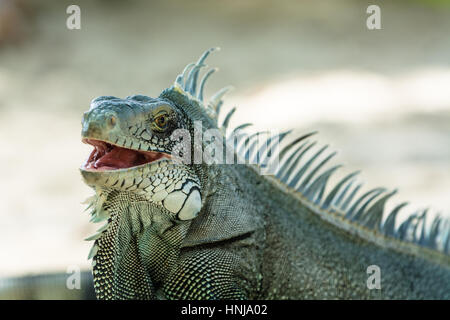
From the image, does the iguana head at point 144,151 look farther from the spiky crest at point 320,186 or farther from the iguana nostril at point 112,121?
the spiky crest at point 320,186

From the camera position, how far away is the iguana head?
6.79 feet

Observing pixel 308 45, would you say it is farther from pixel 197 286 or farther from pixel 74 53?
pixel 197 286

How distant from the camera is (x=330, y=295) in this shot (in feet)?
8.84

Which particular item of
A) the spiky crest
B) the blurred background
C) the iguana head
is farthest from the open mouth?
the blurred background

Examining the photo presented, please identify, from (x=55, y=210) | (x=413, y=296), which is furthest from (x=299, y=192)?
(x=55, y=210)

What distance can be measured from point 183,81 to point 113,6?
914 centimetres

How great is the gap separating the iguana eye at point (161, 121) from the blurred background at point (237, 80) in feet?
10.9

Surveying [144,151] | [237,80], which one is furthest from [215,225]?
[237,80]

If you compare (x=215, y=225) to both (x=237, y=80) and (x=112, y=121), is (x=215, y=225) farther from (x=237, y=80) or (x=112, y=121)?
(x=237, y=80)

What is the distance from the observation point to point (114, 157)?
219 cm

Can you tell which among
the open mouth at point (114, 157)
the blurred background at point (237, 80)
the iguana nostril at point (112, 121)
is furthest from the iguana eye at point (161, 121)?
the blurred background at point (237, 80)

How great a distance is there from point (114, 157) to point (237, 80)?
700 cm

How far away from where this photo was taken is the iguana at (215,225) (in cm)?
220

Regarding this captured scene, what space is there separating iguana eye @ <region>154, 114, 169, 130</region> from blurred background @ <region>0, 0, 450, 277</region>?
331 centimetres
